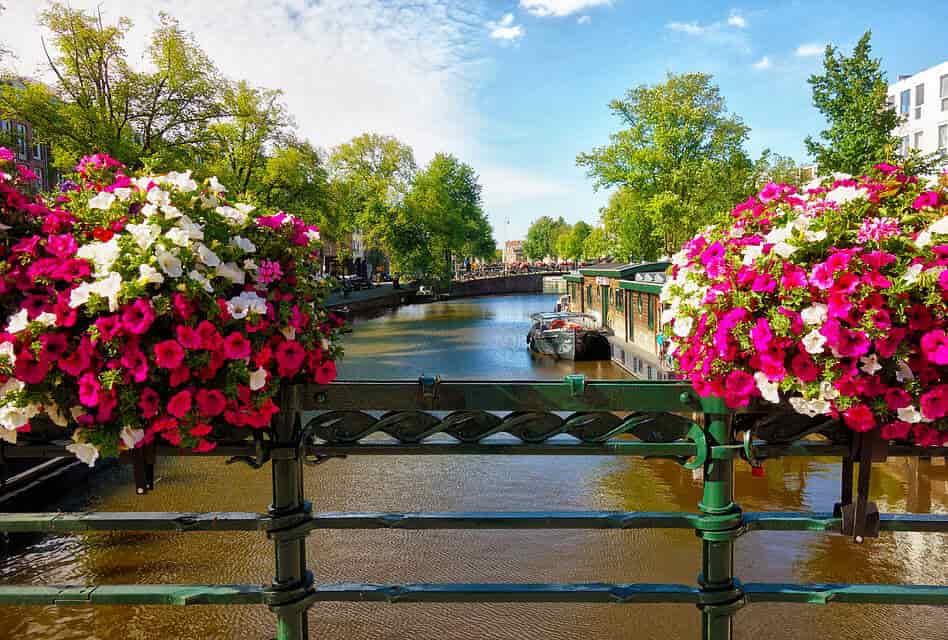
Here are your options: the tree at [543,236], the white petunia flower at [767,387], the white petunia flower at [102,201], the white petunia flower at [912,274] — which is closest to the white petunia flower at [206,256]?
the white petunia flower at [102,201]

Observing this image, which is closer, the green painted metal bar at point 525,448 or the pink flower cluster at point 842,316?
the pink flower cluster at point 842,316

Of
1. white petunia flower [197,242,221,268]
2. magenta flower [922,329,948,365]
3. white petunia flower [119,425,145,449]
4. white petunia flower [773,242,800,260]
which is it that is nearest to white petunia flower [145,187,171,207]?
white petunia flower [197,242,221,268]

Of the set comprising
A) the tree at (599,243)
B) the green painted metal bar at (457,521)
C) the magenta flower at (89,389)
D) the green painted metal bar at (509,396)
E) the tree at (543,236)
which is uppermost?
the tree at (543,236)

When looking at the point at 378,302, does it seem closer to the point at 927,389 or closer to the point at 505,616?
the point at 505,616

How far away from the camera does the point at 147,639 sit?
6512mm

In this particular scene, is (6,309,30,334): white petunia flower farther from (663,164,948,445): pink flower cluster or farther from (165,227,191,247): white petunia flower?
(663,164,948,445): pink flower cluster

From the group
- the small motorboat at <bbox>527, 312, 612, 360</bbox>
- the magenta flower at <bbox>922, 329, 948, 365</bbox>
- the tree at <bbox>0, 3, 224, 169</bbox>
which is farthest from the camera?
the small motorboat at <bbox>527, 312, 612, 360</bbox>

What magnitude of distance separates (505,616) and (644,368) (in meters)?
16.6

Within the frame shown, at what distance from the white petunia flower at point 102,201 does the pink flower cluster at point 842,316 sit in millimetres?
2002

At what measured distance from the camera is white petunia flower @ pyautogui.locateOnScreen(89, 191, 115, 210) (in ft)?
7.65

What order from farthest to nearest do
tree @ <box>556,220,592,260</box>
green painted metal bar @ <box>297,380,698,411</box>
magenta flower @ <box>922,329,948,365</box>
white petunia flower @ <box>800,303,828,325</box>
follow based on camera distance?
tree @ <box>556,220,592,260</box>, green painted metal bar @ <box>297,380,698,411</box>, white petunia flower @ <box>800,303,828,325</box>, magenta flower @ <box>922,329,948,365</box>

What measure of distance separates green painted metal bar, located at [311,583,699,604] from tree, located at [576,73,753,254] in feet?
112

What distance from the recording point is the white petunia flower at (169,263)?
2.21m

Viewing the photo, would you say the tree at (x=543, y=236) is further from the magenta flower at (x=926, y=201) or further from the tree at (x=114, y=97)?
the magenta flower at (x=926, y=201)
